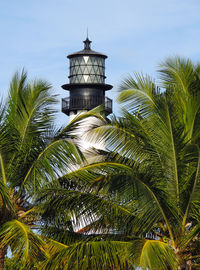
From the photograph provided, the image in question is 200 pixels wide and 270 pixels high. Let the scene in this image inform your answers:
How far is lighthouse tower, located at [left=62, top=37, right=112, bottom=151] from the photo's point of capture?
134 ft

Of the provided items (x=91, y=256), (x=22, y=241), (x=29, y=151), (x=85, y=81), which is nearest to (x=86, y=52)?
(x=85, y=81)

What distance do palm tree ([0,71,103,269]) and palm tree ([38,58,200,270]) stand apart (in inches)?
15.7

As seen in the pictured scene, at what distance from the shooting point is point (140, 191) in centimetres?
1641

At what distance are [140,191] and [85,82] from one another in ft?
82.1

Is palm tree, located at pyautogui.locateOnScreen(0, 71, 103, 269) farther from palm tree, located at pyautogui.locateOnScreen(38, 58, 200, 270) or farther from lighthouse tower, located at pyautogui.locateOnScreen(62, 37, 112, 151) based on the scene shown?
lighthouse tower, located at pyautogui.locateOnScreen(62, 37, 112, 151)

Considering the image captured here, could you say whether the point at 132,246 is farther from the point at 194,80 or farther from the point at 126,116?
the point at 194,80

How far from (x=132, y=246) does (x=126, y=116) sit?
351 cm

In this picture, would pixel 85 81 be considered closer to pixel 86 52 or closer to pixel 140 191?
pixel 86 52

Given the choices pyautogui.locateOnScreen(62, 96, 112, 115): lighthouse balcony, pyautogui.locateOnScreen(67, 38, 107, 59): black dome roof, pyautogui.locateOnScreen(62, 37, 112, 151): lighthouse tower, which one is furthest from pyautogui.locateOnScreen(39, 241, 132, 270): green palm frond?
pyautogui.locateOnScreen(67, 38, 107, 59): black dome roof

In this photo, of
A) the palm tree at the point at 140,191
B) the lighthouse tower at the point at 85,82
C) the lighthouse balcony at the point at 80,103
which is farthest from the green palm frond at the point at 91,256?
the lighthouse tower at the point at 85,82

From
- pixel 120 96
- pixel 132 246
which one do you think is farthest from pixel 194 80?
pixel 132 246

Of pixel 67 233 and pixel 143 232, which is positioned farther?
pixel 67 233

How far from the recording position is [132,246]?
1542cm

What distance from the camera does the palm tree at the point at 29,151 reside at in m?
17.0
